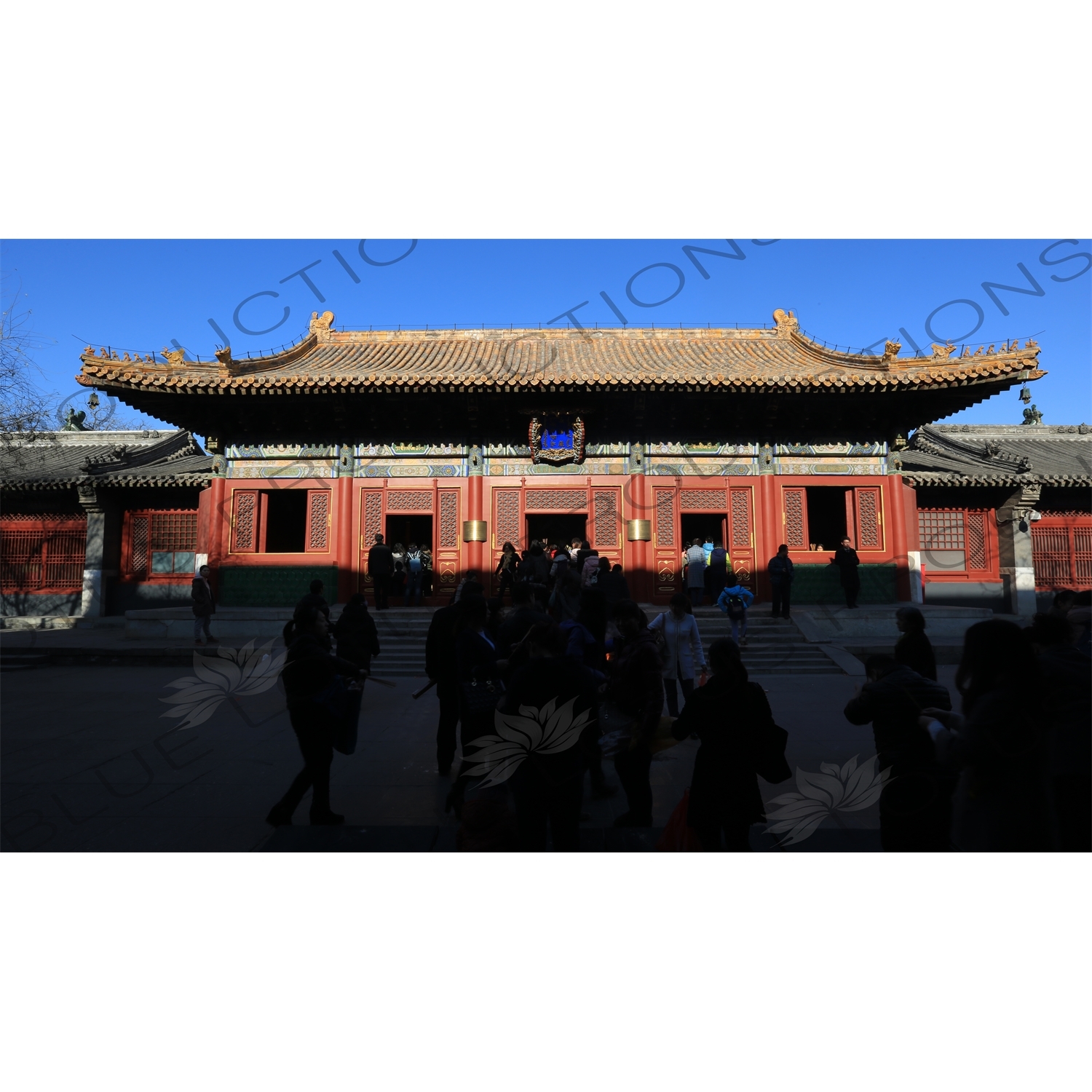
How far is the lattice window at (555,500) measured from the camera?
12617mm

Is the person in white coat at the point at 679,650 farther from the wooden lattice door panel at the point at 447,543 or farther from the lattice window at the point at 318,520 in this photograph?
the lattice window at the point at 318,520

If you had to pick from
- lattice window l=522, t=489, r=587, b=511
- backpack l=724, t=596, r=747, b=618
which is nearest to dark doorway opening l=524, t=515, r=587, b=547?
lattice window l=522, t=489, r=587, b=511

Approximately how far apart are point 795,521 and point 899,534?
194cm

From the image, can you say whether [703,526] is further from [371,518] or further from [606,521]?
[371,518]

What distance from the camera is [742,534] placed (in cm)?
1254

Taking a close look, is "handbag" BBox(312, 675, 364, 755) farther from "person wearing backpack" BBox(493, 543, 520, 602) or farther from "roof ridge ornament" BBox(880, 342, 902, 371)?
"roof ridge ornament" BBox(880, 342, 902, 371)

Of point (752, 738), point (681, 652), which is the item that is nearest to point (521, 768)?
point (752, 738)

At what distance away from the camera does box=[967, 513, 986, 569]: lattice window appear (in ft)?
45.3

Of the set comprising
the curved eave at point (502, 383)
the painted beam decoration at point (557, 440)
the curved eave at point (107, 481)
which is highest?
the curved eave at point (502, 383)

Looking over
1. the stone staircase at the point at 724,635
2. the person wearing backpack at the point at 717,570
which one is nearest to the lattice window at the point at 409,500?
the stone staircase at the point at 724,635

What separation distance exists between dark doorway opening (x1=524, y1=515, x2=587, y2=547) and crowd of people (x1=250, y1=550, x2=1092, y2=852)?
33.6ft

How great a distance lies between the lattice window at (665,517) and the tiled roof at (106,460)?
899 centimetres

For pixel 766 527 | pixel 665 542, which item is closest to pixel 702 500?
pixel 665 542

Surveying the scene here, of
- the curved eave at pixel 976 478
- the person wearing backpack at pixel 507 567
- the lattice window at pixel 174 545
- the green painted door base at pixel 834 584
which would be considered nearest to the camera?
the person wearing backpack at pixel 507 567
